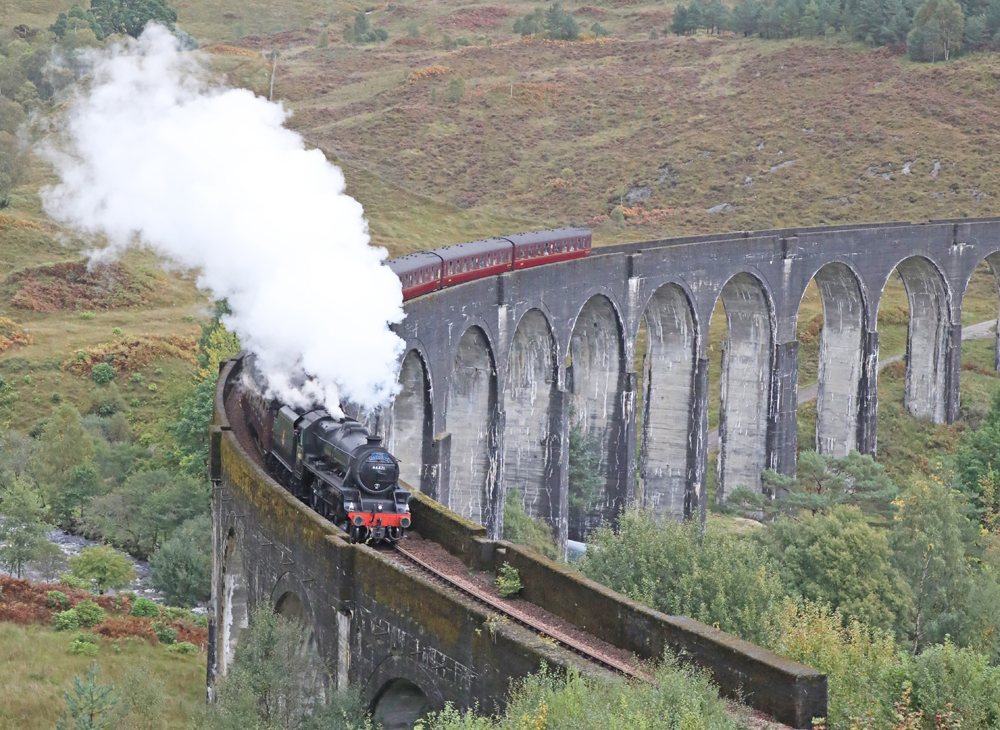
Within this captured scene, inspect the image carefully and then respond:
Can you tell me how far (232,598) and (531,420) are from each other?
647 inches

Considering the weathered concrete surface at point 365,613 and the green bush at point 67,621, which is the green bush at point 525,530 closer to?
the green bush at point 67,621

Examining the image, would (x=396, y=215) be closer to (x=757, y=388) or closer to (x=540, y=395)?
(x=757, y=388)

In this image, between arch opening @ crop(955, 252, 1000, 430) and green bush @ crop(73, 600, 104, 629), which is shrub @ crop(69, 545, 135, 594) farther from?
arch opening @ crop(955, 252, 1000, 430)

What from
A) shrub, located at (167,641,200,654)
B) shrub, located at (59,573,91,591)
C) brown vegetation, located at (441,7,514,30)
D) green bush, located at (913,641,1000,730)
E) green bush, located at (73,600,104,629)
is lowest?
shrub, located at (167,641,200,654)

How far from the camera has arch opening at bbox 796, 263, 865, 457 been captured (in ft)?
179

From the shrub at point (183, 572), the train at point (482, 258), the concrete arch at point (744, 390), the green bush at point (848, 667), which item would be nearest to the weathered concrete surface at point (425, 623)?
the green bush at point (848, 667)

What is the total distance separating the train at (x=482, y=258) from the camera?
113ft

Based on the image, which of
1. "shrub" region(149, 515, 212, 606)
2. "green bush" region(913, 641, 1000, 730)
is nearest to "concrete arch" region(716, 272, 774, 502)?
"shrub" region(149, 515, 212, 606)

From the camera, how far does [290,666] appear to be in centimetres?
2095

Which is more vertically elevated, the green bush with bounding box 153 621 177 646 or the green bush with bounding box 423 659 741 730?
the green bush with bounding box 423 659 741 730

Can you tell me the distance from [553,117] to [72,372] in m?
52.6

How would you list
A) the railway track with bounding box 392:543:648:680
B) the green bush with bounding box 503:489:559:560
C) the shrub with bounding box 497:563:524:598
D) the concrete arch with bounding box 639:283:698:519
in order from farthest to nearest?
1. the concrete arch with bounding box 639:283:698:519
2. the green bush with bounding box 503:489:559:560
3. the shrub with bounding box 497:563:524:598
4. the railway track with bounding box 392:543:648:680

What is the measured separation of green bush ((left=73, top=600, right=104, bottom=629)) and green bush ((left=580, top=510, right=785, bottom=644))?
548 inches

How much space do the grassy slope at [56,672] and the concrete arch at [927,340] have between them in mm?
38592
